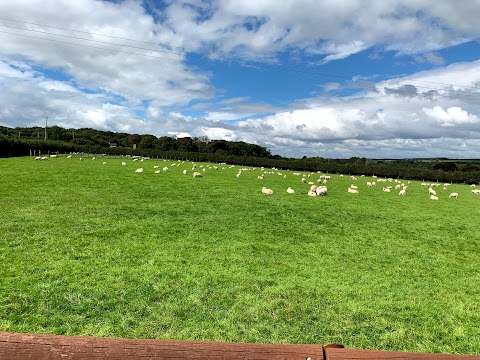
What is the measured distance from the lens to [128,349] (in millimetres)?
1662

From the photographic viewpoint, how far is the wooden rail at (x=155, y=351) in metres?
1.63

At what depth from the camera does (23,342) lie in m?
1.64

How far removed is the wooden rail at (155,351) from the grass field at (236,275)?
401cm

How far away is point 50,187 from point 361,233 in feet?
54.5

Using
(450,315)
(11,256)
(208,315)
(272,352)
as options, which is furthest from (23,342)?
(11,256)

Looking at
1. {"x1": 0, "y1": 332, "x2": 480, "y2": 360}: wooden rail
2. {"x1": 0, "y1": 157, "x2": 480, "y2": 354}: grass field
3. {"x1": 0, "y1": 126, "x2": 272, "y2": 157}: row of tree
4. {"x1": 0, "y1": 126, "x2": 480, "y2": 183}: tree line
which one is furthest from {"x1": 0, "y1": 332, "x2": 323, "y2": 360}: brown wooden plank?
{"x1": 0, "y1": 126, "x2": 272, "y2": 157}: row of tree

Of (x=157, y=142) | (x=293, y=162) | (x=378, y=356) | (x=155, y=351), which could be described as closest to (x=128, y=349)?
(x=155, y=351)

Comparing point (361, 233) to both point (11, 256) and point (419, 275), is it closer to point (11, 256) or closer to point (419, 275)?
point (419, 275)

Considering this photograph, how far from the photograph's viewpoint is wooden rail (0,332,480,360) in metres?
1.63

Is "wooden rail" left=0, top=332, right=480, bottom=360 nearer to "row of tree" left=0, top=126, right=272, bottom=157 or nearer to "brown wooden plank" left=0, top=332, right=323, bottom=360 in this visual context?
"brown wooden plank" left=0, top=332, right=323, bottom=360

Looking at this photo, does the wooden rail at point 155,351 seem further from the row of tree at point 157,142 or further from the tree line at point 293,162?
the row of tree at point 157,142

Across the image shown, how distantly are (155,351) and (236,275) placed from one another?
21.2ft

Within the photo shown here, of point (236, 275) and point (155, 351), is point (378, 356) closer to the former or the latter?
point (155, 351)

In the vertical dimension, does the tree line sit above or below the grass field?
above
